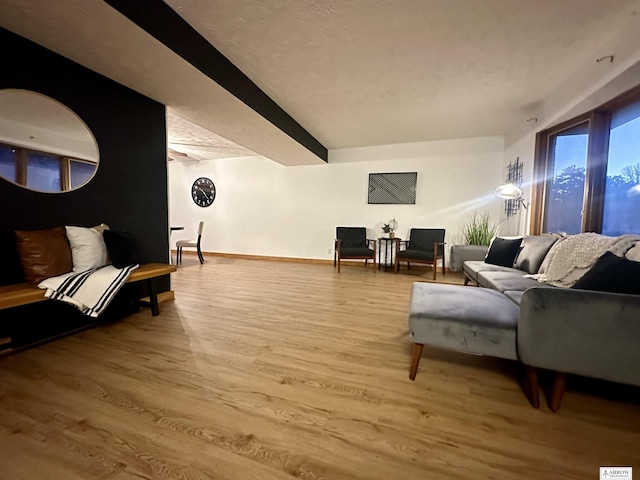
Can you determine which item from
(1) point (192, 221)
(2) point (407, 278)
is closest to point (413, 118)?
(2) point (407, 278)

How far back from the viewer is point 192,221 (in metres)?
6.51

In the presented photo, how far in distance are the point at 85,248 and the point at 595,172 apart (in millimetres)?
4606

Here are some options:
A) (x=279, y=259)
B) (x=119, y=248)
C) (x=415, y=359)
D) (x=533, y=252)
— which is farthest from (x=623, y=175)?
(x=279, y=259)

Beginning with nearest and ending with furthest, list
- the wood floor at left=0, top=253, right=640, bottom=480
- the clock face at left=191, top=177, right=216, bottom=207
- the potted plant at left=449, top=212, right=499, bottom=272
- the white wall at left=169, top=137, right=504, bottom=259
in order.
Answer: the wood floor at left=0, top=253, right=640, bottom=480 → the potted plant at left=449, top=212, right=499, bottom=272 → the white wall at left=169, top=137, right=504, bottom=259 → the clock face at left=191, top=177, right=216, bottom=207

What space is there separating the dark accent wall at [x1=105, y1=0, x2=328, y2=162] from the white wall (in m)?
2.51

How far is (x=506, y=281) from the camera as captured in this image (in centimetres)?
220

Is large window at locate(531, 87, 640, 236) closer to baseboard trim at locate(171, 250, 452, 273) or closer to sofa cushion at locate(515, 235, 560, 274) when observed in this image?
sofa cushion at locate(515, 235, 560, 274)

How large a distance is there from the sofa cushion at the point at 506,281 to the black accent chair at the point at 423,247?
1456 mm

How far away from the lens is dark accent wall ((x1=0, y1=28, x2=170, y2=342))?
1.76 meters

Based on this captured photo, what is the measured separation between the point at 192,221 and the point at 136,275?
15.7ft

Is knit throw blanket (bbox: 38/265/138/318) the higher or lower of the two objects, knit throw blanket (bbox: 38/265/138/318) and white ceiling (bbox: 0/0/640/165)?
the lower

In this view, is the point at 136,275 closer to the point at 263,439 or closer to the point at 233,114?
the point at 263,439

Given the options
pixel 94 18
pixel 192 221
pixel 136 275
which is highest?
pixel 94 18

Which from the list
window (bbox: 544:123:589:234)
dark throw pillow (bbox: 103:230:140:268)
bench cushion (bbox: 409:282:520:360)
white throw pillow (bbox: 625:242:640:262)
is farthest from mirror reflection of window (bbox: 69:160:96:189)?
window (bbox: 544:123:589:234)
